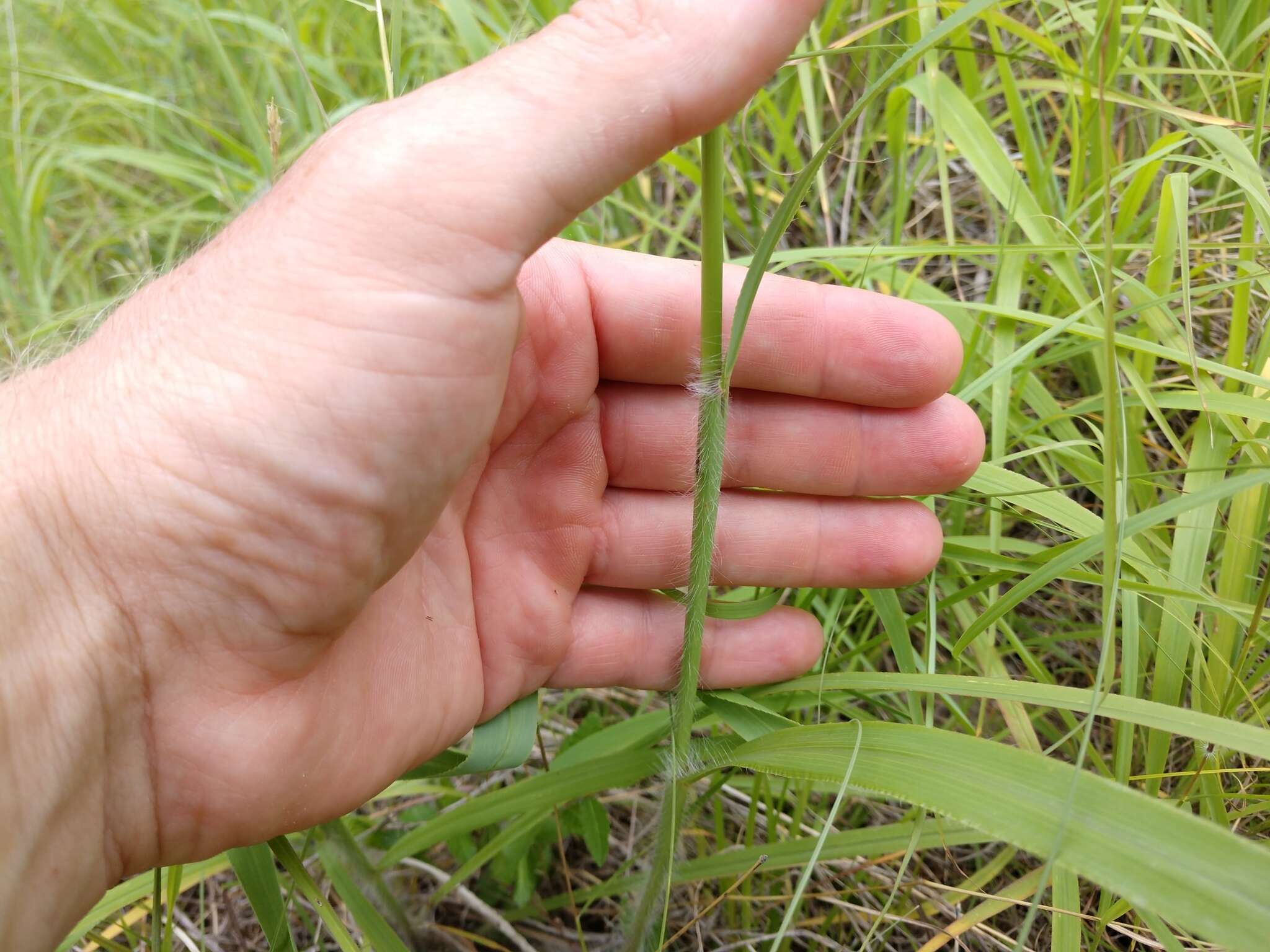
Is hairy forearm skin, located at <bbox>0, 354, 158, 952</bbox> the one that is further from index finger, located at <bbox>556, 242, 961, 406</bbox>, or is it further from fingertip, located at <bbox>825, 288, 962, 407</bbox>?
fingertip, located at <bbox>825, 288, 962, 407</bbox>

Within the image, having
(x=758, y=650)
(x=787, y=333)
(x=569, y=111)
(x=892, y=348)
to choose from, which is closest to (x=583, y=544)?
(x=758, y=650)

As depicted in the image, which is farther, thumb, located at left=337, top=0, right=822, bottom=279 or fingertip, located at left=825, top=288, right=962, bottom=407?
fingertip, located at left=825, top=288, right=962, bottom=407

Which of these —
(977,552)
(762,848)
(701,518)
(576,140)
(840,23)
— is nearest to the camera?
(576,140)

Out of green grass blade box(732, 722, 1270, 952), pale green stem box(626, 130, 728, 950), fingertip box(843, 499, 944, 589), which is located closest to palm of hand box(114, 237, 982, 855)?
fingertip box(843, 499, 944, 589)

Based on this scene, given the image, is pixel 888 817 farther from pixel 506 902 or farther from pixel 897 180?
pixel 897 180

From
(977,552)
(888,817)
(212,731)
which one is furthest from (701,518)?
(888,817)

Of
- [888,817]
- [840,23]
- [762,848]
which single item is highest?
[840,23]

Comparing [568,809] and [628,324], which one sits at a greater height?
[628,324]
